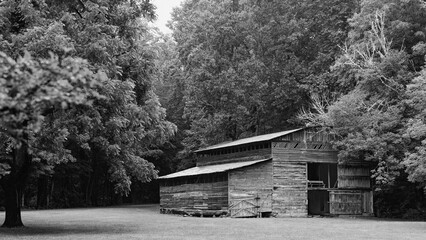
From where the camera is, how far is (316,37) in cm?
5862

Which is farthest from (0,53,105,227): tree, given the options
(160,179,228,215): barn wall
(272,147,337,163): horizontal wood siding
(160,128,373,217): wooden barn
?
(272,147,337,163): horizontal wood siding

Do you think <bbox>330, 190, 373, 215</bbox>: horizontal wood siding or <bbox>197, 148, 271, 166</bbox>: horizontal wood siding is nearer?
<bbox>197, 148, 271, 166</bbox>: horizontal wood siding

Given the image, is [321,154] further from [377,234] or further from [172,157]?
[172,157]

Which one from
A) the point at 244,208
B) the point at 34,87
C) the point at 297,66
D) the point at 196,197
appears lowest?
the point at 244,208

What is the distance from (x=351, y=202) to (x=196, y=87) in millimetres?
20497

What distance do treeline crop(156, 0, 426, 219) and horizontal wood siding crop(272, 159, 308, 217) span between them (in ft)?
12.2

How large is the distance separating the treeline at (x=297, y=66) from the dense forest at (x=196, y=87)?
0.15 m

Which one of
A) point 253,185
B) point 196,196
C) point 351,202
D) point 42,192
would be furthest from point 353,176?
point 42,192

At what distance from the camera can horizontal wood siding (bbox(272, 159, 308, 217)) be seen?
42812 millimetres

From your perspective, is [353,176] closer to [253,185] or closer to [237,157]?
[253,185]

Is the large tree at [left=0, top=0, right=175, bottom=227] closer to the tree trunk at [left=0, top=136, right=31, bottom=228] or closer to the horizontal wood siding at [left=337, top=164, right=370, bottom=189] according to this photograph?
the tree trunk at [left=0, top=136, right=31, bottom=228]

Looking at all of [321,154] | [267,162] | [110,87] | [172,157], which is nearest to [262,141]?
[267,162]

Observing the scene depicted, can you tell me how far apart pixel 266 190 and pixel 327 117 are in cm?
758

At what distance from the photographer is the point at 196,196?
45.2 meters
